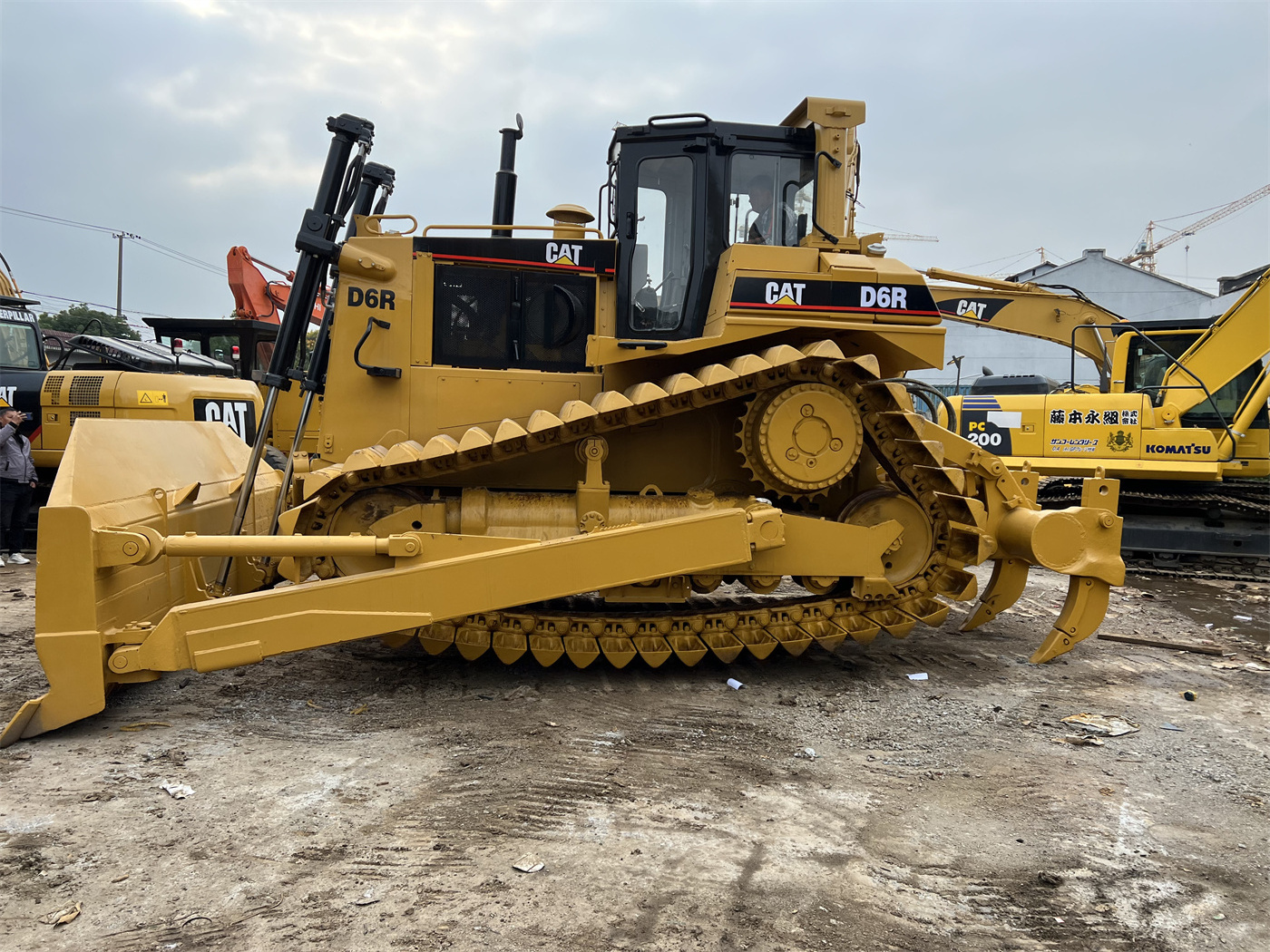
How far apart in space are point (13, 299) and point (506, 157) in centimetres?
822

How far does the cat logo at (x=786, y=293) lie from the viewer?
445 cm

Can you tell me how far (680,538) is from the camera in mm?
4148

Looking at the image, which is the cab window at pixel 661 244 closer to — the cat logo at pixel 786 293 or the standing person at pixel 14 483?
the cat logo at pixel 786 293

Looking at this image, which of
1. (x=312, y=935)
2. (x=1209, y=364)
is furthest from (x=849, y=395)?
(x=1209, y=364)

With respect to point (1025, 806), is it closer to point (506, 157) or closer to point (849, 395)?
point (849, 395)

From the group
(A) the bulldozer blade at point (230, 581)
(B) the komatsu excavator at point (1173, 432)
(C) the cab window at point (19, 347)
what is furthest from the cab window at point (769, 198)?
(C) the cab window at point (19, 347)

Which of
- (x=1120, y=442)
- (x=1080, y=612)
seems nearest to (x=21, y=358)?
(x=1080, y=612)

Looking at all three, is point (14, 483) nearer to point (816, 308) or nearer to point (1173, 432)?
point (816, 308)

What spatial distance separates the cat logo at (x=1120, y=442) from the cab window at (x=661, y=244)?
22.5 feet

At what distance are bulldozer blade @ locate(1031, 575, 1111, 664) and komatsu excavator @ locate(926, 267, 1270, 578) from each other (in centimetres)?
466

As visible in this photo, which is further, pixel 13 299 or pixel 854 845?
pixel 13 299

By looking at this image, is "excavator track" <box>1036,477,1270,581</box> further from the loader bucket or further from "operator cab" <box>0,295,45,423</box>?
"operator cab" <box>0,295,45,423</box>

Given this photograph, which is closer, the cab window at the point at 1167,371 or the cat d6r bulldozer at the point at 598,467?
the cat d6r bulldozer at the point at 598,467

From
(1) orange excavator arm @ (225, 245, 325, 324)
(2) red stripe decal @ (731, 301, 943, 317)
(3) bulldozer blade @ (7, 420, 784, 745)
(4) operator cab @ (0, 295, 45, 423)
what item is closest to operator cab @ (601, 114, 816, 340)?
(2) red stripe decal @ (731, 301, 943, 317)
